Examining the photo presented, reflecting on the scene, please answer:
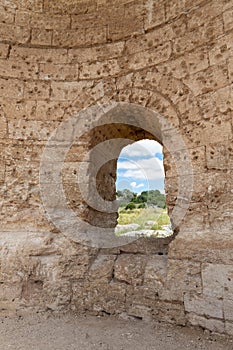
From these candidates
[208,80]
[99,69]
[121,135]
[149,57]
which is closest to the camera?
[208,80]

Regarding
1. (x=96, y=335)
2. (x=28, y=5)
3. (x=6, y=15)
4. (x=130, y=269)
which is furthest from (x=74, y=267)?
(x=28, y=5)

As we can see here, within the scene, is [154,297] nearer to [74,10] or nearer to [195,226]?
[195,226]

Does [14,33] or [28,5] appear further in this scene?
[28,5]

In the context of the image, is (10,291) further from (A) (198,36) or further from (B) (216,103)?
(A) (198,36)

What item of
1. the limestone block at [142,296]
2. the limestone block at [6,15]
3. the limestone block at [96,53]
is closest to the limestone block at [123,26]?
the limestone block at [96,53]

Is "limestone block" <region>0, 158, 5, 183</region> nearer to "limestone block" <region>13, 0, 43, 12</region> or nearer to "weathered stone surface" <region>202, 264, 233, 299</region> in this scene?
"limestone block" <region>13, 0, 43, 12</region>

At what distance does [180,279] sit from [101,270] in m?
0.91

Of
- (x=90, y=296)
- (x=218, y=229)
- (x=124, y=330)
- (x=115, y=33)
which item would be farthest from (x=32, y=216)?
(x=115, y=33)

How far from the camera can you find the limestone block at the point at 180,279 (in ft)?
8.13

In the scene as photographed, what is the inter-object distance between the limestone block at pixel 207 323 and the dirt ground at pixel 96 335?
0.05 metres

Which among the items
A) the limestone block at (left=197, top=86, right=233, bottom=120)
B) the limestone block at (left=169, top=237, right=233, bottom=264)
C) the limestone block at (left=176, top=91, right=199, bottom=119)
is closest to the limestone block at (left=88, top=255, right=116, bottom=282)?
the limestone block at (left=169, top=237, right=233, bottom=264)

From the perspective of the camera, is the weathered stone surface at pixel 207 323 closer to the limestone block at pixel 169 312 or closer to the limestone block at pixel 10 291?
the limestone block at pixel 169 312

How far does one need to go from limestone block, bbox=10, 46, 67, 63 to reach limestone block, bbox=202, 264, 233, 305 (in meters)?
3.02

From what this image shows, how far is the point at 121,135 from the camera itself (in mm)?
3832
